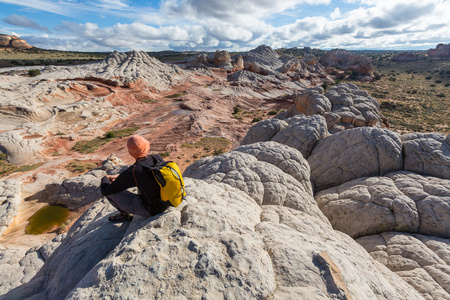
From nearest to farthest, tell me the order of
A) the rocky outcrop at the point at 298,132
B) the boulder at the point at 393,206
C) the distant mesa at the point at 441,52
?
Result: the boulder at the point at 393,206 → the rocky outcrop at the point at 298,132 → the distant mesa at the point at 441,52

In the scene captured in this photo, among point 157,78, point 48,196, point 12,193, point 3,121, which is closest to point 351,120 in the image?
point 48,196

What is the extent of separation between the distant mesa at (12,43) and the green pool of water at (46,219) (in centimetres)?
12397

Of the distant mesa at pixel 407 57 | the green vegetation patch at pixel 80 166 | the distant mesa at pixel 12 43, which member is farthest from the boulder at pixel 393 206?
the distant mesa at pixel 407 57

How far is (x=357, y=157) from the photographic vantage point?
10.1 meters

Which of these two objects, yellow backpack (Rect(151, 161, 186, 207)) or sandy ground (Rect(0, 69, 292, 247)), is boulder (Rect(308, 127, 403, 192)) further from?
sandy ground (Rect(0, 69, 292, 247))

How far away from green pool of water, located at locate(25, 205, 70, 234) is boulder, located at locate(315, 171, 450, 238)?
1533 centimetres

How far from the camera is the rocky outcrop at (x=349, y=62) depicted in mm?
76250

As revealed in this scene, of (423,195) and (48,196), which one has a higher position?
(423,195)

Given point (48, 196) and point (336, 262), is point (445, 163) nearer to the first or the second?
point (336, 262)

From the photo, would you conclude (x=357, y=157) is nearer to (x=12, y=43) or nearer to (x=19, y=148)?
(x=19, y=148)

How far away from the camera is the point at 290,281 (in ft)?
10.5

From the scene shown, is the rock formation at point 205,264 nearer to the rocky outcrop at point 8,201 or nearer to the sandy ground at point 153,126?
the sandy ground at point 153,126

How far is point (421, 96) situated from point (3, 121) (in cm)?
7682

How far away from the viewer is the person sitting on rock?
12.2 ft
